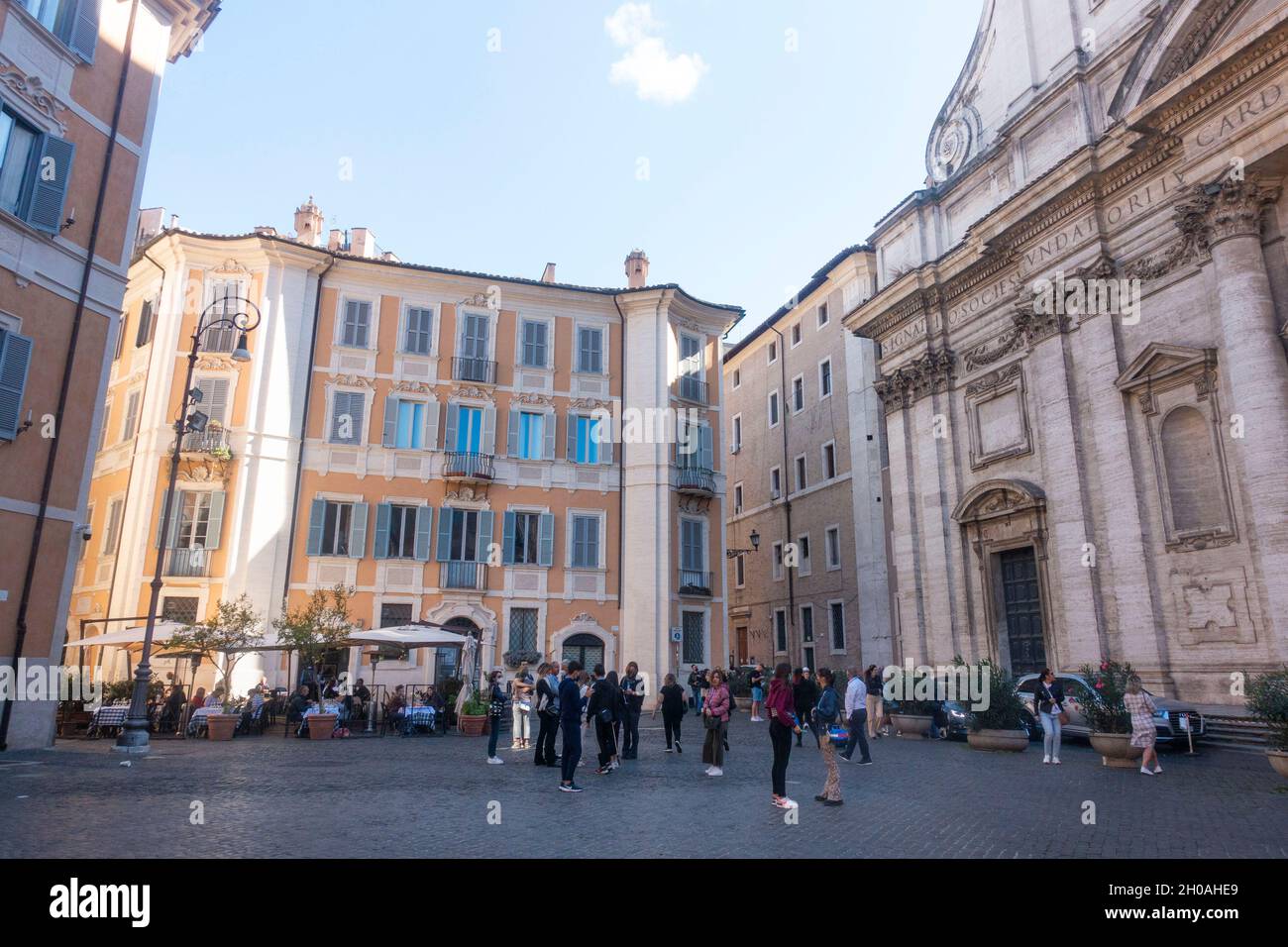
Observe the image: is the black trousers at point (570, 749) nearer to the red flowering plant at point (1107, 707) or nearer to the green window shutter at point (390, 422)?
the red flowering plant at point (1107, 707)

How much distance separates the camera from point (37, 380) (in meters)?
14.7

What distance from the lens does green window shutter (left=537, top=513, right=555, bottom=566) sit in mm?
28406

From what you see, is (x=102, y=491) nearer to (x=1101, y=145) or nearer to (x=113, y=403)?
(x=113, y=403)

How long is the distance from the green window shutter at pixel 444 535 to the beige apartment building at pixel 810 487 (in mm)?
14259

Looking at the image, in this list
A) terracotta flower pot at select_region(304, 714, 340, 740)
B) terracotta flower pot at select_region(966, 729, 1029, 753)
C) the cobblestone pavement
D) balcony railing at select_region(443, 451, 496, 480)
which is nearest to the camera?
the cobblestone pavement

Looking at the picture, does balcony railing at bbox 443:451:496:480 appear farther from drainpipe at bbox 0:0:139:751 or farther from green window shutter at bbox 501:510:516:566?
drainpipe at bbox 0:0:139:751

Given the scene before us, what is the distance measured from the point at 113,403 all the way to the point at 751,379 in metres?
28.7

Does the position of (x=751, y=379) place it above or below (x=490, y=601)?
above

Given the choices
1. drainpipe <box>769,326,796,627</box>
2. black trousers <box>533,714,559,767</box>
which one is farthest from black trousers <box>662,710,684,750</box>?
drainpipe <box>769,326,796,627</box>

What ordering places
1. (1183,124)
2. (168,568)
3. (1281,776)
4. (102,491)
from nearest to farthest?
(1281,776)
(1183,124)
(168,568)
(102,491)

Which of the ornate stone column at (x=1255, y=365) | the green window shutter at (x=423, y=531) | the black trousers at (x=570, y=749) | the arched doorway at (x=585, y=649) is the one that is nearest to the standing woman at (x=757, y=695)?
the arched doorway at (x=585, y=649)

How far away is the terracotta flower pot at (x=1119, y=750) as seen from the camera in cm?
1321

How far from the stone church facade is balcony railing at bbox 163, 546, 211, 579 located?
21.6 meters
